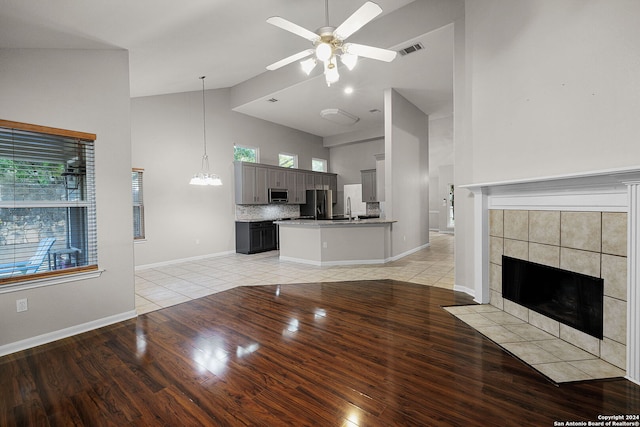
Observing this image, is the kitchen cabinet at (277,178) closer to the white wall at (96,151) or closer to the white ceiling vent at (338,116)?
the white ceiling vent at (338,116)

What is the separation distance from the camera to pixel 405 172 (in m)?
6.59

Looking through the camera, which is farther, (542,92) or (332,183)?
(332,183)

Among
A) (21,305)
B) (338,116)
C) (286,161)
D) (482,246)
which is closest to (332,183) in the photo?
(286,161)

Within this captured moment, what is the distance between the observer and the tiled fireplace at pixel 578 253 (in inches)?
83.4

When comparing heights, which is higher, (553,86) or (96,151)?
(553,86)

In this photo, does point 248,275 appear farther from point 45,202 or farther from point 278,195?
point 278,195

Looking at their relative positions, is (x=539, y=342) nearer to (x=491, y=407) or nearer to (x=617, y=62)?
(x=491, y=407)

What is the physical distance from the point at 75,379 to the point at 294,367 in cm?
162

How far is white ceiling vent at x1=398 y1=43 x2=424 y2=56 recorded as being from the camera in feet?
14.2

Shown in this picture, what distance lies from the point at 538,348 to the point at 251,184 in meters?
6.56

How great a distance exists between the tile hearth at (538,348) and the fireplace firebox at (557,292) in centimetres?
19

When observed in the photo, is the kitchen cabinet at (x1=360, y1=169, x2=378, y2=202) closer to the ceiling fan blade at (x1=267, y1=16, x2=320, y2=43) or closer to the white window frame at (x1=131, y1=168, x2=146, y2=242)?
the white window frame at (x1=131, y1=168, x2=146, y2=242)

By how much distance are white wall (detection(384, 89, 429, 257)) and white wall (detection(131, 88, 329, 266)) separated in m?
3.95

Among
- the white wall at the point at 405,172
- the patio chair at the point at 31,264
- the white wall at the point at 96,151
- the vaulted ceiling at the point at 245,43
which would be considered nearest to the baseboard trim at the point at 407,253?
the white wall at the point at 405,172
